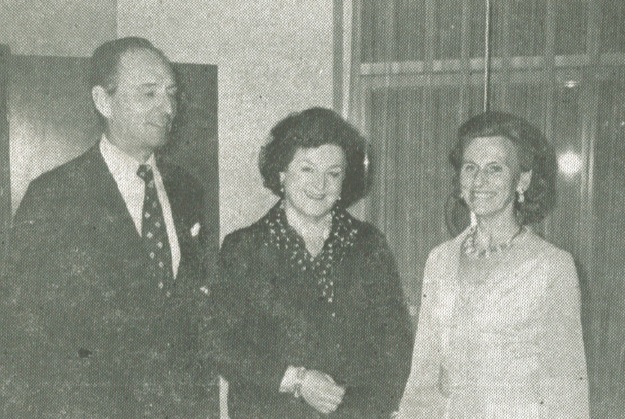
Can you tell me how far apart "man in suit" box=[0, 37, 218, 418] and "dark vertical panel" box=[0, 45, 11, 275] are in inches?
1.0

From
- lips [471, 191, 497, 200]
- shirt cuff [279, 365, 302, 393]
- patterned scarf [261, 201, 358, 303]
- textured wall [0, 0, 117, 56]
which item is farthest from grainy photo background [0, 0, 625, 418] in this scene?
lips [471, 191, 497, 200]

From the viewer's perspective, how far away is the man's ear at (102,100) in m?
1.83

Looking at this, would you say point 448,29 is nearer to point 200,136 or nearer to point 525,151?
point 525,151

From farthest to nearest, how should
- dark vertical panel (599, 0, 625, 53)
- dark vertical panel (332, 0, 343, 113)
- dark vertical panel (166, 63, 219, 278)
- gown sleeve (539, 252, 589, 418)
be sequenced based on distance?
dark vertical panel (332, 0, 343, 113), dark vertical panel (599, 0, 625, 53), dark vertical panel (166, 63, 219, 278), gown sleeve (539, 252, 589, 418)

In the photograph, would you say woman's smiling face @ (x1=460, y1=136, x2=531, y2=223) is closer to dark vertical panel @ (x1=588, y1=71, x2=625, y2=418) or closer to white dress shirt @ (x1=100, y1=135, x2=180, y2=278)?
dark vertical panel @ (x1=588, y1=71, x2=625, y2=418)

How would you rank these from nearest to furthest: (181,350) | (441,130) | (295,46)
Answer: (181,350), (295,46), (441,130)

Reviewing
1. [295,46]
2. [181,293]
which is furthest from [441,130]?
[181,293]

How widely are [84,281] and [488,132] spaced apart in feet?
3.49

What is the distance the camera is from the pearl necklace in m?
1.78

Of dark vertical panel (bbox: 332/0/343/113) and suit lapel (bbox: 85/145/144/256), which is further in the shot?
dark vertical panel (bbox: 332/0/343/113)

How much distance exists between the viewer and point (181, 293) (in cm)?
188

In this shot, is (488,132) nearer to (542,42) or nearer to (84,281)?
(542,42)

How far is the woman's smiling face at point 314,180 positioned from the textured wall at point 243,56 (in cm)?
22

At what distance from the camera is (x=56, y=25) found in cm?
186
